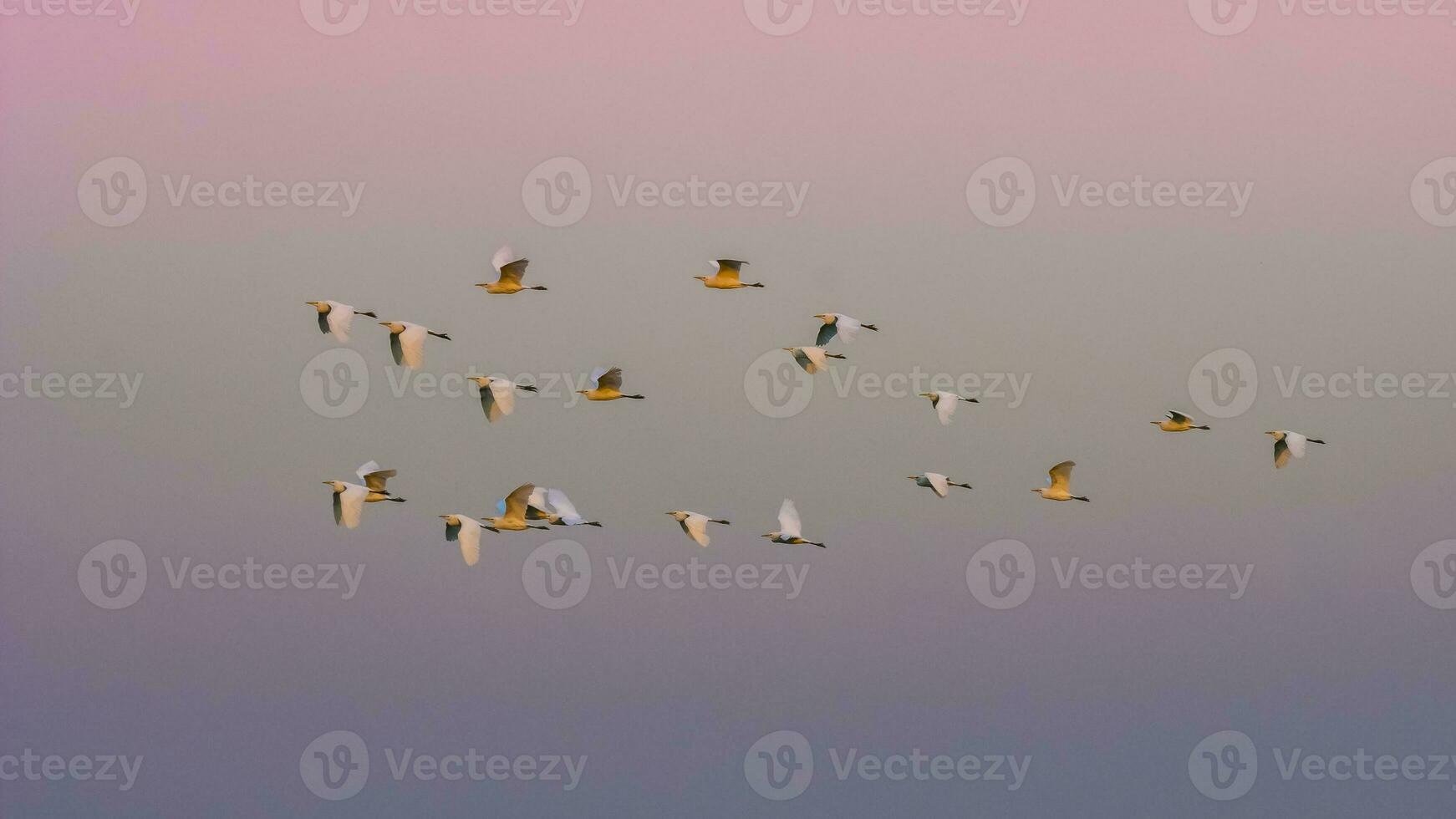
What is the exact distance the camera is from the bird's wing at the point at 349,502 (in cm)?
492

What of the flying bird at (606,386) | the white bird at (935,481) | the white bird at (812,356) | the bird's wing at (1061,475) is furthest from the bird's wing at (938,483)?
the flying bird at (606,386)

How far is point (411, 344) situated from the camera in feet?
16.0

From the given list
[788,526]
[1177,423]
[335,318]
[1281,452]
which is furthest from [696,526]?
[1281,452]

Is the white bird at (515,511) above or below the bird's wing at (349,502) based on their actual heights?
above

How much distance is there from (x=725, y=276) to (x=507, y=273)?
706mm

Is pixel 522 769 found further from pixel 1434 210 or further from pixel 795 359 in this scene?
pixel 1434 210

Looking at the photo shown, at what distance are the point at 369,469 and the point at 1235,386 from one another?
2946mm

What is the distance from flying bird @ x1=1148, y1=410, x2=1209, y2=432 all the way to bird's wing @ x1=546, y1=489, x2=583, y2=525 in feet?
6.45

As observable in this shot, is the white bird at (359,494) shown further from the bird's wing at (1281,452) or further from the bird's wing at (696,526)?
the bird's wing at (1281,452)

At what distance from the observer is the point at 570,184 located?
216 inches

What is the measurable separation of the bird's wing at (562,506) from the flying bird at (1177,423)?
1.96 meters

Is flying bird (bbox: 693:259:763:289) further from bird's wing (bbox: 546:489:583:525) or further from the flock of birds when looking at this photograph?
bird's wing (bbox: 546:489:583:525)

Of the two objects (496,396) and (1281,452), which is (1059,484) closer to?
(1281,452)

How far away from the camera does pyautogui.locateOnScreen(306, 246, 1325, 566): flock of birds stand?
193 inches
